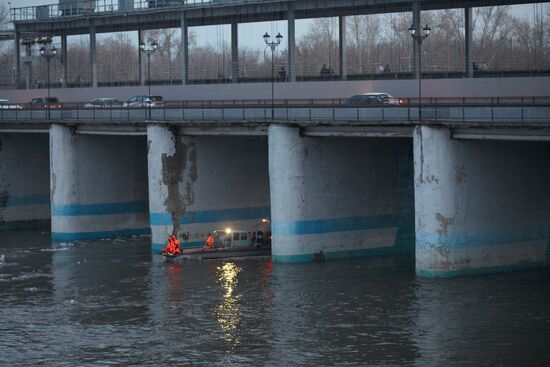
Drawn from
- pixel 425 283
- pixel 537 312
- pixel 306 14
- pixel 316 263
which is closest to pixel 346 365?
pixel 537 312

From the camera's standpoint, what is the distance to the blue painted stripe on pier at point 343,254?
55469 millimetres

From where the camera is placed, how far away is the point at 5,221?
76.3 metres

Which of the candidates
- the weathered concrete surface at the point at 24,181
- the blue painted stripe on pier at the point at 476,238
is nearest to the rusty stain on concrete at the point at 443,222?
the blue painted stripe on pier at the point at 476,238

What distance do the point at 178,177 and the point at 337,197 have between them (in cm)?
850

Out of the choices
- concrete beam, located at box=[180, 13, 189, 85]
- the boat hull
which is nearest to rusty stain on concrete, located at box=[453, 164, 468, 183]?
the boat hull

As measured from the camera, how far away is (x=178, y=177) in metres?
60.5

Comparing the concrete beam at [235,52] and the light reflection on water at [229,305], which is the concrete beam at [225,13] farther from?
the light reflection on water at [229,305]

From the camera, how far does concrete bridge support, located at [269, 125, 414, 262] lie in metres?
55.2

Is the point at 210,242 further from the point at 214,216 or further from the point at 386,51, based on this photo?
the point at 386,51

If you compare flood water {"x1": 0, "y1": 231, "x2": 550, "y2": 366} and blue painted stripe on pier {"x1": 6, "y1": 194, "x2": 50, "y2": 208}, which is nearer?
flood water {"x1": 0, "y1": 231, "x2": 550, "y2": 366}

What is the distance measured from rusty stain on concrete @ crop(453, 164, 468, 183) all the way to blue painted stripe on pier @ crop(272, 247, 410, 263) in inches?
380

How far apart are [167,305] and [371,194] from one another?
1559cm

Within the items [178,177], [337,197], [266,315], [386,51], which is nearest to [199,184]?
[178,177]

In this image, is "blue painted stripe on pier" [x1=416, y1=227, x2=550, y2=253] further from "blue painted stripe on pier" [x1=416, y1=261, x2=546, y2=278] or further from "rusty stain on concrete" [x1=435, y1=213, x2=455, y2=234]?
"blue painted stripe on pier" [x1=416, y1=261, x2=546, y2=278]
